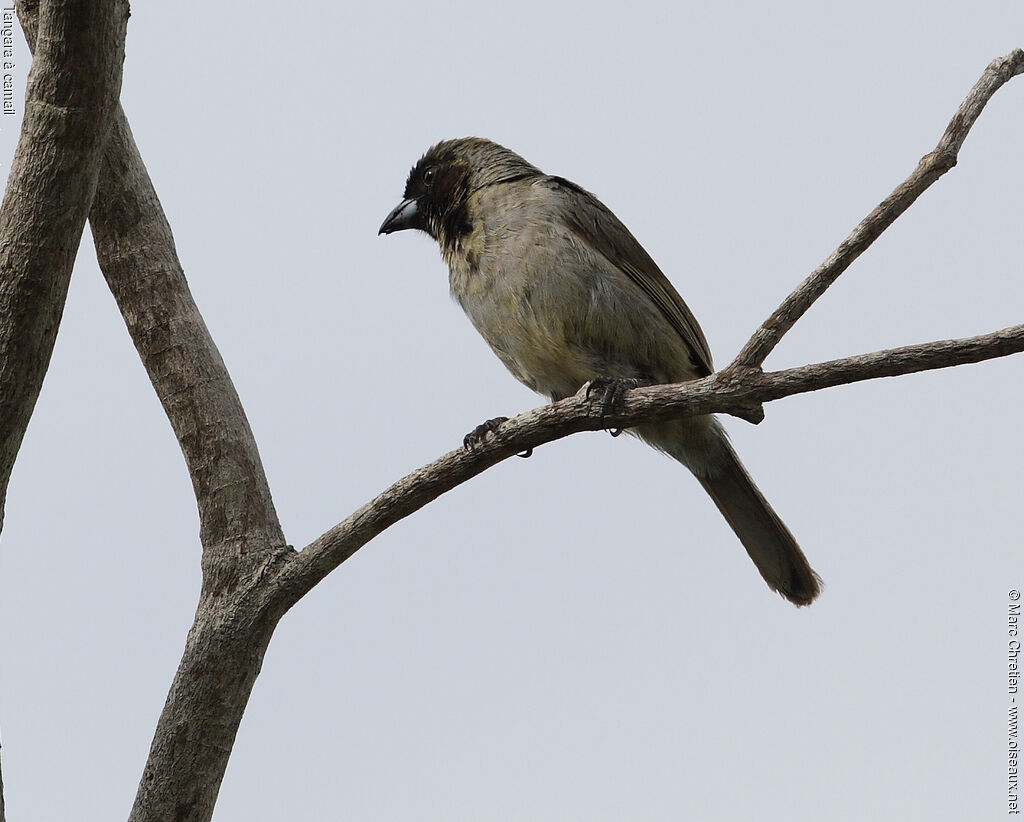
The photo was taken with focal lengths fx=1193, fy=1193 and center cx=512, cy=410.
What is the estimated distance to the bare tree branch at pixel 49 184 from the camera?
122 inches

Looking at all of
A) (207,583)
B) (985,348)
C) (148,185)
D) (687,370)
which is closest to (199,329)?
(148,185)

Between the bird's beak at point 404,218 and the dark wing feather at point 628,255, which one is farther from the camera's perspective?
the bird's beak at point 404,218

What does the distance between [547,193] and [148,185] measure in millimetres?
1629

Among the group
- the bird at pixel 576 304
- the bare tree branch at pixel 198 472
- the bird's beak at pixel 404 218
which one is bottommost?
the bare tree branch at pixel 198 472

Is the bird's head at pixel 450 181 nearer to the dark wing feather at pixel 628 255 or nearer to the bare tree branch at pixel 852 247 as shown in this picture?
the dark wing feather at pixel 628 255

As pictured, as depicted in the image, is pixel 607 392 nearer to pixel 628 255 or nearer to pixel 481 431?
pixel 481 431

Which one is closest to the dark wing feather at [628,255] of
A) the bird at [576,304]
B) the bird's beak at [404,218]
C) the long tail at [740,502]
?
the bird at [576,304]

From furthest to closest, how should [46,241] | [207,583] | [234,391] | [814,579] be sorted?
[814,579], [234,391], [207,583], [46,241]

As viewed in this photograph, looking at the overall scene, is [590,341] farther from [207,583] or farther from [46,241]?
[46,241]

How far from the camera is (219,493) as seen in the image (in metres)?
4.33

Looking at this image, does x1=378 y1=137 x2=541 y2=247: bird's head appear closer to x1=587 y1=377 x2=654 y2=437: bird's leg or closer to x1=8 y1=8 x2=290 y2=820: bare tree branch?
x1=8 y1=8 x2=290 y2=820: bare tree branch

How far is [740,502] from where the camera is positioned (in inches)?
208

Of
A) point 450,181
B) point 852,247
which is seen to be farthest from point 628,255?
point 852,247

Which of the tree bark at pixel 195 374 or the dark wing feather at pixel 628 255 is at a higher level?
the dark wing feather at pixel 628 255
